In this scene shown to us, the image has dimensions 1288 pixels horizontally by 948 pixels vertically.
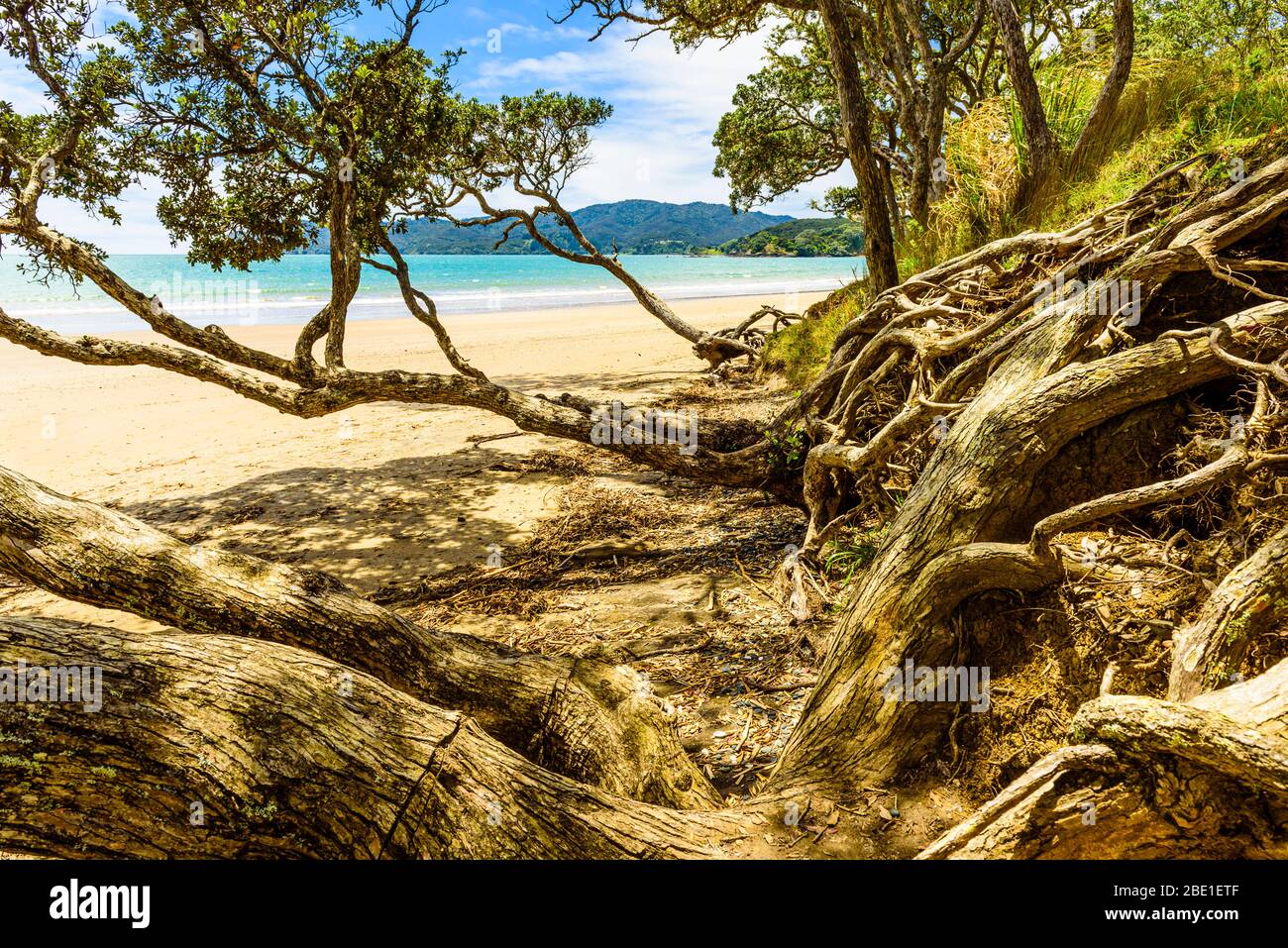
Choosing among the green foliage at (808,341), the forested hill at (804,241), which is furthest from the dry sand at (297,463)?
the forested hill at (804,241)

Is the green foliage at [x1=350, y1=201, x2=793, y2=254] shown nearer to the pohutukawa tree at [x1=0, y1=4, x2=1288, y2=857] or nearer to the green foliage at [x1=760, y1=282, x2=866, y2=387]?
the green foliage at [x1=760, y1=282, x2=866, y2=387]

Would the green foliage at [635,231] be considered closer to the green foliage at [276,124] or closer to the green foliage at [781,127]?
the green foliage at [781,127]

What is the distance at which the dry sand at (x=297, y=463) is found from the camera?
677 cm

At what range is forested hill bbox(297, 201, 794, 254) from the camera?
491 feet

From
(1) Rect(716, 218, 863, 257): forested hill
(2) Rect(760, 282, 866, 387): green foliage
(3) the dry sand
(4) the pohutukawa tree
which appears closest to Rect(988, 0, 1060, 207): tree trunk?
(4) the pohutukawa tree

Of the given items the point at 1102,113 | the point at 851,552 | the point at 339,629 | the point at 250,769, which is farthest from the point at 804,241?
the point at 250,769

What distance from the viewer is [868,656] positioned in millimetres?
2949

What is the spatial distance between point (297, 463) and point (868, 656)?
886 cm

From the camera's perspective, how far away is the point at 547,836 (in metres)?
1.95

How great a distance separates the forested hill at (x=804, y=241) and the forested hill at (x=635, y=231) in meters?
28.7

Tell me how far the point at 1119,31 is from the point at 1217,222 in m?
5.03

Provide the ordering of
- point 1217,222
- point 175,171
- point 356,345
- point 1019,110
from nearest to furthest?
point 1217,222 < point 1019,110 < point 175,171 < point 356,345
